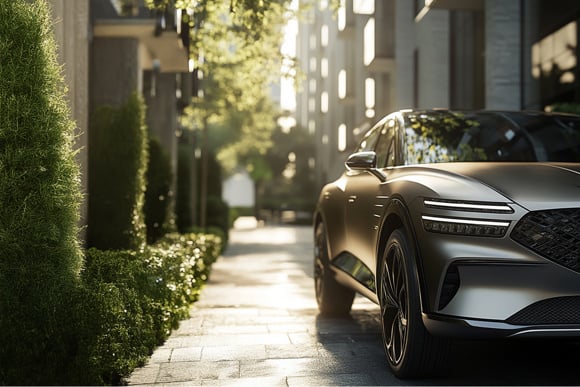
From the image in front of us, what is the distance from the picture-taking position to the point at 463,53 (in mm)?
18922

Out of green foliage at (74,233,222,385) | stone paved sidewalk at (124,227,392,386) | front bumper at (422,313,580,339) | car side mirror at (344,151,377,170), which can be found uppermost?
car side mirror at (344,151,377,170)

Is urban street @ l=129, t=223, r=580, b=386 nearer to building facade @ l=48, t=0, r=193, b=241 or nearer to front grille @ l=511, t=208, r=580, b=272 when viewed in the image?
front grille @ l=511, t=208, r=580, b=272

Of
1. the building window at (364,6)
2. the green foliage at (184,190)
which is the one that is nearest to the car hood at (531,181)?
the green foliage at (184,190)

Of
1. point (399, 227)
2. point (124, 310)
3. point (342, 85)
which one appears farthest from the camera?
point (342, 85)

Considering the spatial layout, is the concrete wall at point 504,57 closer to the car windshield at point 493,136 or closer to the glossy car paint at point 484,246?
the car windshield at point 493,136

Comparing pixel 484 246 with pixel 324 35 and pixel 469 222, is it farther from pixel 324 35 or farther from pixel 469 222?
pixel 324 35

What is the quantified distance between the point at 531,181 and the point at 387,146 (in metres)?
2.04

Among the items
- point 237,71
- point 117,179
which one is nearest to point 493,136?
point 117,179

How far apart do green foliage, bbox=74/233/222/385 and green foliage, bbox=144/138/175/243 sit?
5.62 metres

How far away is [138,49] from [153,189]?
2419 mm

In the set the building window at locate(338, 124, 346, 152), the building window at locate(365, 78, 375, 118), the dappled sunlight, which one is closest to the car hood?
the dappled sunlight

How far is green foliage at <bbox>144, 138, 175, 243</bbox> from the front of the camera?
1431cm

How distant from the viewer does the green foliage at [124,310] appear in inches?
199

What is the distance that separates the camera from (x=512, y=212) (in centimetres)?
439
